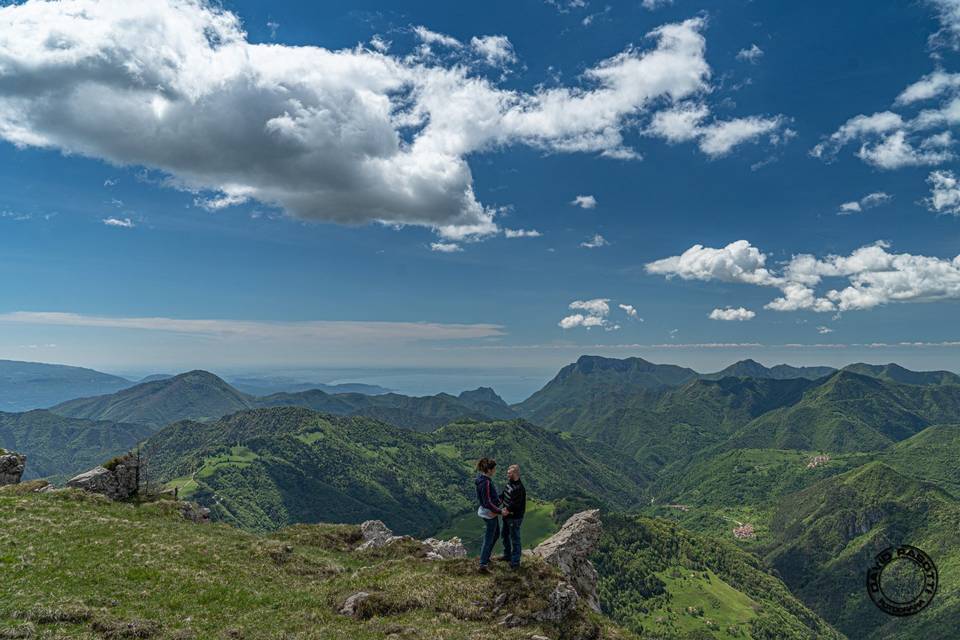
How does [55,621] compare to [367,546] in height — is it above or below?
above

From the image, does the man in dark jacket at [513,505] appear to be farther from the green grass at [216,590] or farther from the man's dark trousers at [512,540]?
the green grass at [216,590]

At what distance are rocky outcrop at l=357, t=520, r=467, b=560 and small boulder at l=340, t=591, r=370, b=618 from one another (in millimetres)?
11900

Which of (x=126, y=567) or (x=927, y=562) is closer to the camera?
(x=126, y=567)

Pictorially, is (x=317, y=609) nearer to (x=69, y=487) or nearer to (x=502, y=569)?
(x=502, y=569)

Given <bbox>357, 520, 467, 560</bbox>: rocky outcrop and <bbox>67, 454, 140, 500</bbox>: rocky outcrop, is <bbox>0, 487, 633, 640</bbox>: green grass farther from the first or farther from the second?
<bbox>67, 454, 140, 500</bbox>: rocky outcrop

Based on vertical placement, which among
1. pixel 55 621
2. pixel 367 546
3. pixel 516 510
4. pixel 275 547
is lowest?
pixel 367 546

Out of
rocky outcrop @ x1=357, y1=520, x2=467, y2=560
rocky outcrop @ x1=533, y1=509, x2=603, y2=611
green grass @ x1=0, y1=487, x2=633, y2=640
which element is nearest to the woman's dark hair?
green grass @ x1=0, y1=487, x2=633, y2=640

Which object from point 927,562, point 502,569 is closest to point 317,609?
point 502,569

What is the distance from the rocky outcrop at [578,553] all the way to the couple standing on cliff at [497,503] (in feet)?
33.1

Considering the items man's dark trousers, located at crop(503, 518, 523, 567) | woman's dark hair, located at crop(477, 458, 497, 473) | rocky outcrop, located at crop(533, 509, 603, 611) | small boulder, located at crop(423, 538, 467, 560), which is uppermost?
woman's dark hair, located at crop(477, 458, 497, 473)

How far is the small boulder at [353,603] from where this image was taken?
24172 mm

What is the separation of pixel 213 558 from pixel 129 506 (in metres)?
20.9

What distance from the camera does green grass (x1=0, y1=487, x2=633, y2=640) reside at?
2162 cm

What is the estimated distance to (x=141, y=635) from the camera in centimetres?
2066
